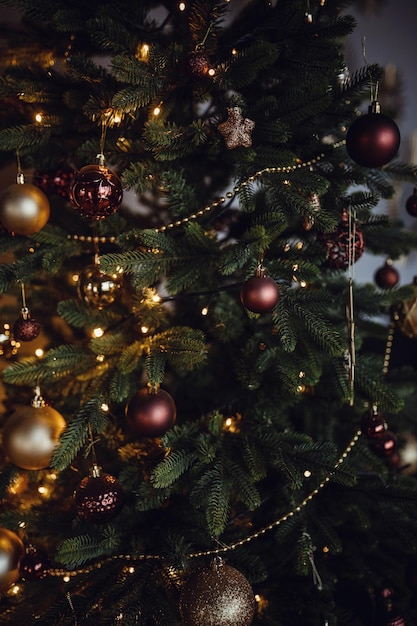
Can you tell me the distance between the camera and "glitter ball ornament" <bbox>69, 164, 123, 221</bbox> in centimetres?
81

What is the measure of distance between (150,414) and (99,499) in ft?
0.50

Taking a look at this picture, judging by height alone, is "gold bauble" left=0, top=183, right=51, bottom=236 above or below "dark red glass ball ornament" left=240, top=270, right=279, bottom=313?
above

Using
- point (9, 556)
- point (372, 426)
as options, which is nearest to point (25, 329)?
point (9, 556)

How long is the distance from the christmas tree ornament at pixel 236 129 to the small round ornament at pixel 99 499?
549 millimetres

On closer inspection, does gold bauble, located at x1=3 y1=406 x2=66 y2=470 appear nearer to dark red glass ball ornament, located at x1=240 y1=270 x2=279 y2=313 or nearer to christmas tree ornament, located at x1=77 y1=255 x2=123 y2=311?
christmas tree ornament, located at x1=77 y1=255 x2=123 y2=311

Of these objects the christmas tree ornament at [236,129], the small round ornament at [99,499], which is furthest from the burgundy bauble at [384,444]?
the christmas tree ornament at [236,129]

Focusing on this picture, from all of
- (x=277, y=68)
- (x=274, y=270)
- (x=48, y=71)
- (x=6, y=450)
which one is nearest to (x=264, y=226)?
(x=274, y=270)

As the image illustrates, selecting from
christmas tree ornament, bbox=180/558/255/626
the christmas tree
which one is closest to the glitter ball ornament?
the christmas tree

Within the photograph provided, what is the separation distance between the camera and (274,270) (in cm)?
88

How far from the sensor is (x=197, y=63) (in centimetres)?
81

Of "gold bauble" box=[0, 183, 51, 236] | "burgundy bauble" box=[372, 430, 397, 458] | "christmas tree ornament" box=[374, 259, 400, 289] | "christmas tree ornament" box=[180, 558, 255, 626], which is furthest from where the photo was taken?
"christmas tree ornament" box=[374, 259, 400, 289]

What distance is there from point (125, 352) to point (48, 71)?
48cm

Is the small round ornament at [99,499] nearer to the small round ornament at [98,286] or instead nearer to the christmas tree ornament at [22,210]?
the small round ornament at [98,286]

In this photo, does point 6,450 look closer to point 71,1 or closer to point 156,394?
point 156,394
